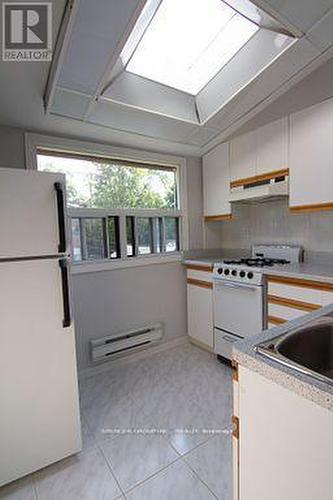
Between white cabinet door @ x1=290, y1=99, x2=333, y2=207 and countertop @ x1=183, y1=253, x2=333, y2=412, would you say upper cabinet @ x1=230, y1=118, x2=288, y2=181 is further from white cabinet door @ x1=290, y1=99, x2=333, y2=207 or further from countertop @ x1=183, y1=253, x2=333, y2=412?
countertop @ x1=183, y1=253, x2=333, y2=412

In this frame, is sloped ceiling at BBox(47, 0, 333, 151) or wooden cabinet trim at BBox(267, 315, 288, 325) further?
wooden cabinet trim at BBox(267, 315, 288, 325)

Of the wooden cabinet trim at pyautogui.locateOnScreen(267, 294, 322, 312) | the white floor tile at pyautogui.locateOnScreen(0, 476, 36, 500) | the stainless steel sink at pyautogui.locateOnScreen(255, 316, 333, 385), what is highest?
the stainless steel sink at pyautogui.locateOnScreen(255, 316, 333, 385)

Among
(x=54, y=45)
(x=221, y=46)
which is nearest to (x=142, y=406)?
(x=54, y=45)

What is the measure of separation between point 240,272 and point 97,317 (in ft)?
4.40

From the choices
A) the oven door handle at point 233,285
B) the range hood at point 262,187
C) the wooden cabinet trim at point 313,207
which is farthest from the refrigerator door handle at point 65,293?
the wooden cabinet trim at point 313,207

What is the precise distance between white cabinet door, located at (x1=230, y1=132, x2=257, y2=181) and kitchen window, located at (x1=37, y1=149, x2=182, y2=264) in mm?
639

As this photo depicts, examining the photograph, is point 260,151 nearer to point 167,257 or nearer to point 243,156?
point 243,156

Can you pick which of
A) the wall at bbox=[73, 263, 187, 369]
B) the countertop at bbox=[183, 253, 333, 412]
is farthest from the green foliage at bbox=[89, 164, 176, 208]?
the countertop at bbox=[183, 253, 333, 412]

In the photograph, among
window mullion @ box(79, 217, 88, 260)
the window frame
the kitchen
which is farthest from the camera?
window mullion @ box(79, 217, 88, 260)

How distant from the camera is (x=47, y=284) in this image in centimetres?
138

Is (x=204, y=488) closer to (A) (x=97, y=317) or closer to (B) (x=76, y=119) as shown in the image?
(A) (x=97, y=317)

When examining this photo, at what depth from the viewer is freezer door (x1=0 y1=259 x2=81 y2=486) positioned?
4.27 feet

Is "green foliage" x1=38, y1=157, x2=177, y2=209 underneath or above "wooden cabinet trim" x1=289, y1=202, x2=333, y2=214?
above

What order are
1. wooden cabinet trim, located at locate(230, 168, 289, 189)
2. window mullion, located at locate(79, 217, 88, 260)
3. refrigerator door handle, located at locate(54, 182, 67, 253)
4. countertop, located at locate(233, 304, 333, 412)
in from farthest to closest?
window mullion, located at locate(79, 217, 88, 260) → wooden cabinet trim, located at locate(230, 168, 289, 189) → refrigerator door handle, located at locate(54, 182, 67, 253) → countertop, located at locate(233, 304, 333, 412)
